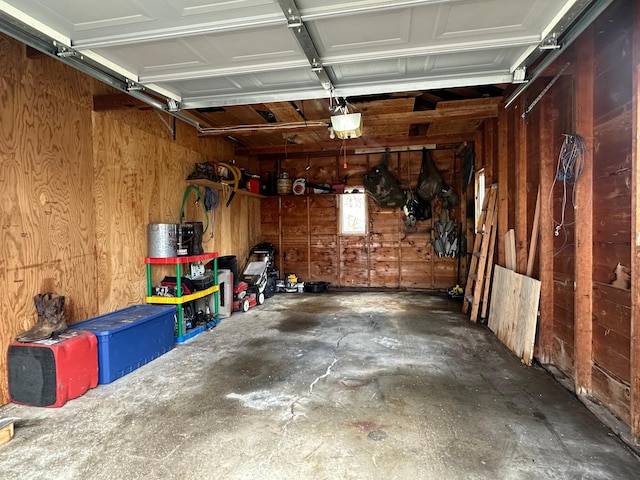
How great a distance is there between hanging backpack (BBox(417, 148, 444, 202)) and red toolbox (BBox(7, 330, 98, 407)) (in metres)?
5.60

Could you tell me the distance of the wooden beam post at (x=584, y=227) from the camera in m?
2.36

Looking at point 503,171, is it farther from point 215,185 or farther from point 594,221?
point 215,185

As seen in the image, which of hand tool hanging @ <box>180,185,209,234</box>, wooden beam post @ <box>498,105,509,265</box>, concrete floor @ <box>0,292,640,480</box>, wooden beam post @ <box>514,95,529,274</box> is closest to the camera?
concrete floor @ <box>0,292,640,480</box>

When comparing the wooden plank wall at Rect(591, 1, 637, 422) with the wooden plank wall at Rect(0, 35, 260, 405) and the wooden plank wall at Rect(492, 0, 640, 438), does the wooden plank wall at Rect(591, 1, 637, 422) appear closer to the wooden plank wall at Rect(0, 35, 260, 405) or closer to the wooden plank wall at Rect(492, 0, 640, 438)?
the wooden plank wall at Rect(492, 0, 640, 438)

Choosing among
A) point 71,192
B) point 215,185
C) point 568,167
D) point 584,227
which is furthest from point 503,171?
point 71,192

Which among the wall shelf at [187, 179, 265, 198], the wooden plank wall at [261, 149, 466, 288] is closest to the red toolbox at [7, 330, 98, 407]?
the wall shelf at [187, 179, 265, 198]

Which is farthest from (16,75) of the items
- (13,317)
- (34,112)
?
(13,317)

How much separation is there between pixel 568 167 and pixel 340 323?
2.93m

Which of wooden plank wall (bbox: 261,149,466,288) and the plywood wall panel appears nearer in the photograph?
the plywood wall panel

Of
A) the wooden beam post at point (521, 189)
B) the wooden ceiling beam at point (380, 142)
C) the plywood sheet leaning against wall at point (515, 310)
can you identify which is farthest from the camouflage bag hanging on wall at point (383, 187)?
the wooden beam post at point (521, 189)

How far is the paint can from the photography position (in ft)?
12.6

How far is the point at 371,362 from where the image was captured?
3154 millimetres

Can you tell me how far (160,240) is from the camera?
3.84 meters

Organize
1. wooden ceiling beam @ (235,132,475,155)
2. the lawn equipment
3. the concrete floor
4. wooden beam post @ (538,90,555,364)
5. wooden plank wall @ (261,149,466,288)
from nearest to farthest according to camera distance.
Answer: the concrete floor → wooden beam post @ (538,90,555,364) → the lawn equipment → wooden ceiling beam @ (235,132,475,155) → wooden plank wall @ (261,149,466,288)
